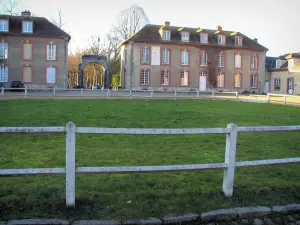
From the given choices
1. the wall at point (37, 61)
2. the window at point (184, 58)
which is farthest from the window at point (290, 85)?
the wall at point (37, 61)

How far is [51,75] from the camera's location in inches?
1618

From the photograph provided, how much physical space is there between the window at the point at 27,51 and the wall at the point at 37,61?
14.0 inches

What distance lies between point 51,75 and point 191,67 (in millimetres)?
18454

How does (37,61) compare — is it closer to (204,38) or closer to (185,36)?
(185,36)

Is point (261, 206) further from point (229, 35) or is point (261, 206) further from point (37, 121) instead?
point (229, 35)

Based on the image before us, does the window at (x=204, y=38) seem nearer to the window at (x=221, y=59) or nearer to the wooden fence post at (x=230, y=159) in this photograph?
the window at (x=221, y=59)

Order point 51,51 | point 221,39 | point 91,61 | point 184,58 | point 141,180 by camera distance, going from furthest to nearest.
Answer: point 221,39, point 184,58, point 91,61, point 51,51, point 141,180

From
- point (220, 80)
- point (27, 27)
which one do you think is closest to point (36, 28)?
point (27, 27)

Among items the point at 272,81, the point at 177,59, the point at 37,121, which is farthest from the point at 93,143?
the point at 272,81

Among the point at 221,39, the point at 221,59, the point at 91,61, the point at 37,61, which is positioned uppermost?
the point at 221,39

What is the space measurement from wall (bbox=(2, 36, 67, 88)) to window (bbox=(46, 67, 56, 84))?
352 millimetres

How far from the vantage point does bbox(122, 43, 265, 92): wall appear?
4422 cm

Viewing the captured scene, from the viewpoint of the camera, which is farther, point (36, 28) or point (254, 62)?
point (254, 62)

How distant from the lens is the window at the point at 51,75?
41.0 meters
